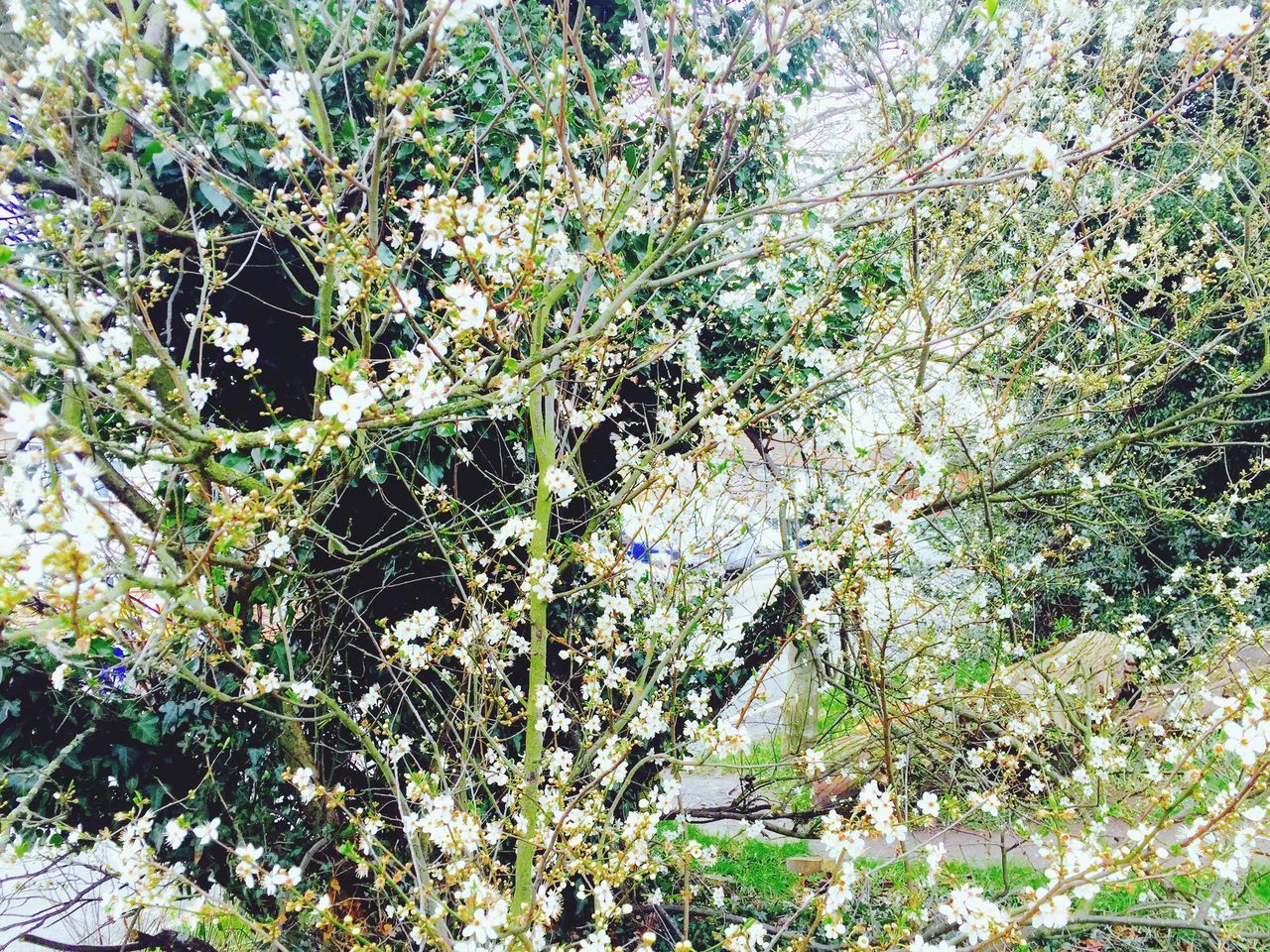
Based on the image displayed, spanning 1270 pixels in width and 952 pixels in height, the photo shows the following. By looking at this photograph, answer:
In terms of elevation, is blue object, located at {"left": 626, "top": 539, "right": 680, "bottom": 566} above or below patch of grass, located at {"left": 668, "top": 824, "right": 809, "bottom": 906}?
above

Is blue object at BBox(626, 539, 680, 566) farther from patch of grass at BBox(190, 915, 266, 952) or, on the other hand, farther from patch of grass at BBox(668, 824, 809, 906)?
patch of grass at BBox(190, 915, 266, 952)

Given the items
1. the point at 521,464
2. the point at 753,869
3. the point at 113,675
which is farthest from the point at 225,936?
the point at 753,869

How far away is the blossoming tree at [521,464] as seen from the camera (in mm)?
1801

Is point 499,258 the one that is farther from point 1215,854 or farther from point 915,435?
point 1215,854

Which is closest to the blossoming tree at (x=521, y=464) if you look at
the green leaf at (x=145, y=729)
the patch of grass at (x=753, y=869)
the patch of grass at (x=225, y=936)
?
the green leaf at (x=145, y=729)

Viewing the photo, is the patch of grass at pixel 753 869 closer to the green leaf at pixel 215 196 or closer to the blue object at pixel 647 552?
the blue object at pixel 647 552

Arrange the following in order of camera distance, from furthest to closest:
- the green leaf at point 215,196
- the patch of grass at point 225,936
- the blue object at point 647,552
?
the patch of grass at point 225,936
the blue object at point 647,552
the green leaf at point 215,196

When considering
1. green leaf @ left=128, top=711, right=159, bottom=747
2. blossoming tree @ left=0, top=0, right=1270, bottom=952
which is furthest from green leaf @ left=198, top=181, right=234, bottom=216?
green leaf @ left=128, top=711, right=159, bottom=747

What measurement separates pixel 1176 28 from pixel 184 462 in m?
2.76

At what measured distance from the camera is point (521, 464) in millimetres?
3623

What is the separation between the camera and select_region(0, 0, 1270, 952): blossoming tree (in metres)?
1.80

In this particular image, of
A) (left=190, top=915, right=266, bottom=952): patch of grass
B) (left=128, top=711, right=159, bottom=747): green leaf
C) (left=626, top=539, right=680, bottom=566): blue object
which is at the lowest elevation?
A: (left=190, top=915, right=266, bottom=952): patch of grass

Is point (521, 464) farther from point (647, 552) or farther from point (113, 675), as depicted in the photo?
point (113, 675)

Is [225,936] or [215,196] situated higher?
[215,196]
